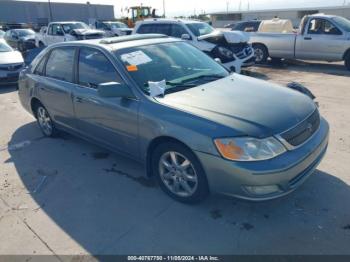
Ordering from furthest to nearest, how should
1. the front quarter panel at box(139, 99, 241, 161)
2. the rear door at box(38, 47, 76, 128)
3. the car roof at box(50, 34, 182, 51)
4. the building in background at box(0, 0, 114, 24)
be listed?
the building in background at box(0, 0, 114, 24)
the rear door at box(38, 47, 76, 128)
the car roof at box(50, 34, 182, 51)
the front quarter panel at box(139, 99, 241, 161)

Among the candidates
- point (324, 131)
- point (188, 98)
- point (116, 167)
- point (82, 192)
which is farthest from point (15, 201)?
point (324, 131)

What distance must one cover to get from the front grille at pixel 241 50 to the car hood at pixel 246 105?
246 inches

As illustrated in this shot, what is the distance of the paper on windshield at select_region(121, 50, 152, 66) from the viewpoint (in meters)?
3.61

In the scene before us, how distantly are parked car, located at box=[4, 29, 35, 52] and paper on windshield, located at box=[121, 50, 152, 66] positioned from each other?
16157 mm

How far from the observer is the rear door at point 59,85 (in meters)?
4.32

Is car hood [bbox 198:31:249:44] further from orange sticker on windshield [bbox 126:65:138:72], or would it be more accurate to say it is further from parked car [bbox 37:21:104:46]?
parked car [bbox 37:21:104:46]

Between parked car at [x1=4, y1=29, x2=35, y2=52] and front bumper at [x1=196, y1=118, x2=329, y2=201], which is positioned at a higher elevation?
parked car at [x1=4, y1=29, x2=35, y2=52]

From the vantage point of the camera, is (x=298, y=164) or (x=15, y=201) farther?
(x=15, y=201)

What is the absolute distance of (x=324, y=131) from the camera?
130 inches

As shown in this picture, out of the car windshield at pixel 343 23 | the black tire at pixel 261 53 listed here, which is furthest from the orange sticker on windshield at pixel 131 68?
the black tire at pixel 261 53

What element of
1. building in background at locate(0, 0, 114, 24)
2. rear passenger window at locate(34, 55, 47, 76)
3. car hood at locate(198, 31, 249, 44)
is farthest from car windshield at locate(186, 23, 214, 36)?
building in background at locate(0, 0, 114, 24)

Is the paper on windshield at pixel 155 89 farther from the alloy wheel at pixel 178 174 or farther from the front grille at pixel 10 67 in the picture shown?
the front grille at pixel 10 67

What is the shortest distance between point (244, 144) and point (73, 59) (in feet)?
8.95

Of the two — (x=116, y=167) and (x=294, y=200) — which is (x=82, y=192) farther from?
(x=294, y=200)
